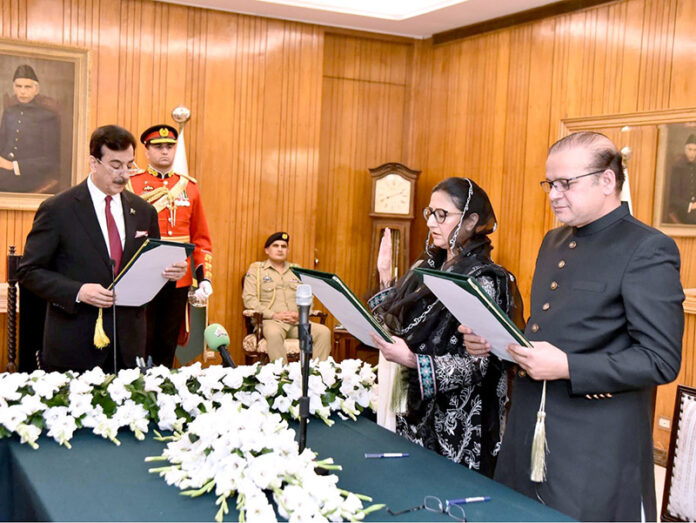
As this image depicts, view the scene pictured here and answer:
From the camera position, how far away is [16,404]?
229 centimetres

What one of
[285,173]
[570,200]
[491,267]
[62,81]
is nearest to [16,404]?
[491,267]

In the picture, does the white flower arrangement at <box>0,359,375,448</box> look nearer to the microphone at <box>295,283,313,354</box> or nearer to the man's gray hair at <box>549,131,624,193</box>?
the microphone at <box>295,283,313,354</box>

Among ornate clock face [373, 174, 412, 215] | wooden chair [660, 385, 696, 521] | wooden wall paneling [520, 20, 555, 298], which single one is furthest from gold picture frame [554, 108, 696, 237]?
wooden chair [660, 385, 696, 521]

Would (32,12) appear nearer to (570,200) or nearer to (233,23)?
(233,23)

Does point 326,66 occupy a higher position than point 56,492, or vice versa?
point 326,66

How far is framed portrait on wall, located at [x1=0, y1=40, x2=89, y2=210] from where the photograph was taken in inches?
234

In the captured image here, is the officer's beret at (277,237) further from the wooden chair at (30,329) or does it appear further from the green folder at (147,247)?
the green folder at (147,247)

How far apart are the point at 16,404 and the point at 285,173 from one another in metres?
4.98

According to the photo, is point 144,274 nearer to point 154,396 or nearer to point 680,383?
point 154,396

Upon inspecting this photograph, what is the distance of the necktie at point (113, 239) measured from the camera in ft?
11.1

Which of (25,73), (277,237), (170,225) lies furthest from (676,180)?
(25,73)

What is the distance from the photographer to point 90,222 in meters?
3.31

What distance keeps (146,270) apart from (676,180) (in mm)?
3696

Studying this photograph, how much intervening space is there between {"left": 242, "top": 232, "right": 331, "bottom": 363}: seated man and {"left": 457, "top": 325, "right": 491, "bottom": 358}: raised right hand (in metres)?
3.85
